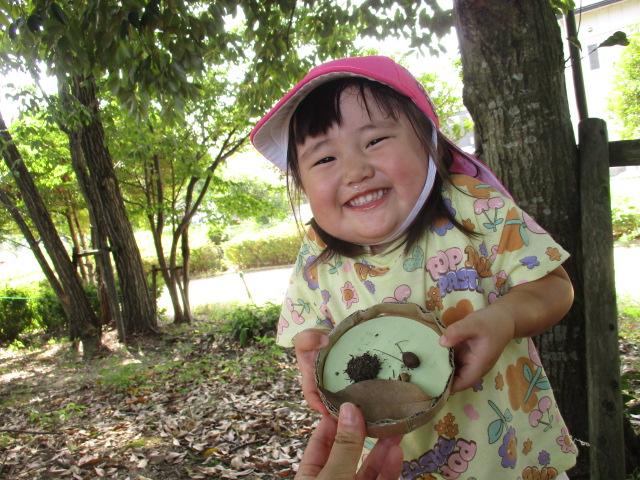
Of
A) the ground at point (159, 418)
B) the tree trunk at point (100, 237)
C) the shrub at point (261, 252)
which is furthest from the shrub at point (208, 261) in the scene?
the ground at point (159, 418)

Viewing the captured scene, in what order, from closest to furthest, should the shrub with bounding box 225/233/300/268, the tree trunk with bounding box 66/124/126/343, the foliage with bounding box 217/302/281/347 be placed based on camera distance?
1. the foliage with bounding box 217/302/281/347
2. the tree trunk with bounding box 66/124/126/343
3. the shrub with bounding box 225/233/300/268

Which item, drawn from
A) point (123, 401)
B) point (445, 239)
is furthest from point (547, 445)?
point (123, 401)

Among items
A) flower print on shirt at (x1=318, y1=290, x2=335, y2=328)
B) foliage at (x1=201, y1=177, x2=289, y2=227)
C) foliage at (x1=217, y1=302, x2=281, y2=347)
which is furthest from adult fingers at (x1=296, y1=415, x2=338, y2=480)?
foliage at (x1=201, y1=177, x2=289, y2=227)

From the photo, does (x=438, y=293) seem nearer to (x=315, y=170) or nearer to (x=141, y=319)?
(x=315, y=170)

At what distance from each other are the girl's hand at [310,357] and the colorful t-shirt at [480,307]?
206 millimetres

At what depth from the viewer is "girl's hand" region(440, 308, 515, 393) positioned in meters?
0.99

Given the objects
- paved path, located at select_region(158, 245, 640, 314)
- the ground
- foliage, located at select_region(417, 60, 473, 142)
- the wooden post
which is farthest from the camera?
foliage, located at select_region(417, 60, 473, 142)

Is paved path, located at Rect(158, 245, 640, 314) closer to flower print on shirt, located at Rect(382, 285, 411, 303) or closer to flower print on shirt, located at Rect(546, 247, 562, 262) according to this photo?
flower print on shirt, located at Rect(382, 285, 411, 303)

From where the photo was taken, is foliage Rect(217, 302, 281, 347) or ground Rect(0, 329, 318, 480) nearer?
ground Rect(0, 329, 318, 480)

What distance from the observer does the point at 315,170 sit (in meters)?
1.26

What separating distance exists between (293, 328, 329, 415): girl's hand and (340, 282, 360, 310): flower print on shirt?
11 cm

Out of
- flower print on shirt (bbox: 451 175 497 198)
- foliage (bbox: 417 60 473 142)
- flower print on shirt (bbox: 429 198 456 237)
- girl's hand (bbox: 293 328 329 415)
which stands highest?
foliage (bbox: 417 60 473 142)

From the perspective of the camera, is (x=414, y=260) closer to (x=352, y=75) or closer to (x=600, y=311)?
(x=352, y=75)

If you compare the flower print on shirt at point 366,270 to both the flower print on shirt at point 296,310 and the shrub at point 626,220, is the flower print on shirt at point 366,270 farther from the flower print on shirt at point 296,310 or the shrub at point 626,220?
the shrub at point 626,220
